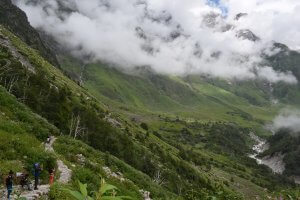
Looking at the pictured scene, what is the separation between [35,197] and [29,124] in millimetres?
18500

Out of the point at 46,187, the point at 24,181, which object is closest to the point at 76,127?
the point at 46,187

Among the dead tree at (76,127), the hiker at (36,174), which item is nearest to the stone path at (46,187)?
the hiker at (36,174)

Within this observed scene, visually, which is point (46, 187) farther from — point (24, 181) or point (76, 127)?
point (76, 127)

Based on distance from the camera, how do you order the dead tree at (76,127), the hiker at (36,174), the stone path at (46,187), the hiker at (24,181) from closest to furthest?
1. the stone path at (46,187)
2. the hiker at (24,181)
3. the hiker at (36,174)
4. the dead tree at (76,127)

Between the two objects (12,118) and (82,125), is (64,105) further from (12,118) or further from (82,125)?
(12,118)

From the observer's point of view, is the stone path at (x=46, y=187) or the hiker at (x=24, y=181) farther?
the hiker at (x=24, y=181)

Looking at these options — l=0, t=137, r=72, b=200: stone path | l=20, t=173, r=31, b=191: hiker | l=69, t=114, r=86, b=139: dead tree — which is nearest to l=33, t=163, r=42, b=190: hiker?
l=0, t=137, r=72, b=200: stone path

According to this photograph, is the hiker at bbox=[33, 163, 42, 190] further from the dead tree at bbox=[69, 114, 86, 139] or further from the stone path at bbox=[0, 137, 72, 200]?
the dead tree at bbox=[69, 114, 86, 139]

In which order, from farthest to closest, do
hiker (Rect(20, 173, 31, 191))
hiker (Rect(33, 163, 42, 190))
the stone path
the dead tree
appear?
the dead tree
hiker (Rect(33, 163, 42, 190))
hiker (Rect(20, 173, 31, 191))
the stone path

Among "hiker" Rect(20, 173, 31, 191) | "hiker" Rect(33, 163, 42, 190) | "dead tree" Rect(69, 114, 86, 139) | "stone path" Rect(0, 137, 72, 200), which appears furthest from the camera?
"dead tree" Rect(69, 114, 86, 139)

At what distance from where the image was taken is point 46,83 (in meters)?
109

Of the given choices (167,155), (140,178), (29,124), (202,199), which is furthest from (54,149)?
(167,155)

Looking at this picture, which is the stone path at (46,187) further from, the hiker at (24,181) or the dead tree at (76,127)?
the dead tree at (76,127)

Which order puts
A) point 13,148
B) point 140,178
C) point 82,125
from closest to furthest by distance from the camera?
point 13,148, point 140,178, point 82,125
